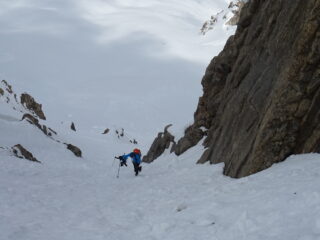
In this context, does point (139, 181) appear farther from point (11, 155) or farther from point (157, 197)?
point (11, 155)

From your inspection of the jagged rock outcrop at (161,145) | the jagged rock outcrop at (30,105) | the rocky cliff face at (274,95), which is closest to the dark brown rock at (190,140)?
the jagged rock outcrop at (161,145)

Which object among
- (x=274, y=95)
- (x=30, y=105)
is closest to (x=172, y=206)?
(x=274, y=95)

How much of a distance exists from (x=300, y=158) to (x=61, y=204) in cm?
875

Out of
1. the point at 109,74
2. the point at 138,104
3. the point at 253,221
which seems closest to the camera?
the point at 253,221

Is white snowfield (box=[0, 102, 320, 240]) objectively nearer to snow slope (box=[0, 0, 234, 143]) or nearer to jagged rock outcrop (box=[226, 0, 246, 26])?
snow slope (box=[0, 0, 234, 143])

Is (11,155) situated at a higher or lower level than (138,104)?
lower

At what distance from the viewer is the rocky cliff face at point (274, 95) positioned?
16219 millimetres

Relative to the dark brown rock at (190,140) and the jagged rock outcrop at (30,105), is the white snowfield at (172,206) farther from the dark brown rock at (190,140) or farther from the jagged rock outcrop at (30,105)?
the jagged rock outcrop at (30,105)

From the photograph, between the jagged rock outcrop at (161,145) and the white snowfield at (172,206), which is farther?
the jagged rock outcrop at (161,145)

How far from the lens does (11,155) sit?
2788 centimetres

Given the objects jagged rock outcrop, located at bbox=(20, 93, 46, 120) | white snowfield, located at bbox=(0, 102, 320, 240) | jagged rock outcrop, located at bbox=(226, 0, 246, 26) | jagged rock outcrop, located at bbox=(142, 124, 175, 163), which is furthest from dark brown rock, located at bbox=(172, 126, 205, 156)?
jagged rock outcrop, located at bbox=(226, 0, 246, 26)

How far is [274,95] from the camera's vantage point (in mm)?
17141

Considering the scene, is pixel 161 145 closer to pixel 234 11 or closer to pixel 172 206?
pixel 172 206

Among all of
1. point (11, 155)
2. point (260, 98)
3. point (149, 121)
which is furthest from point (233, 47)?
point (149, 121)
